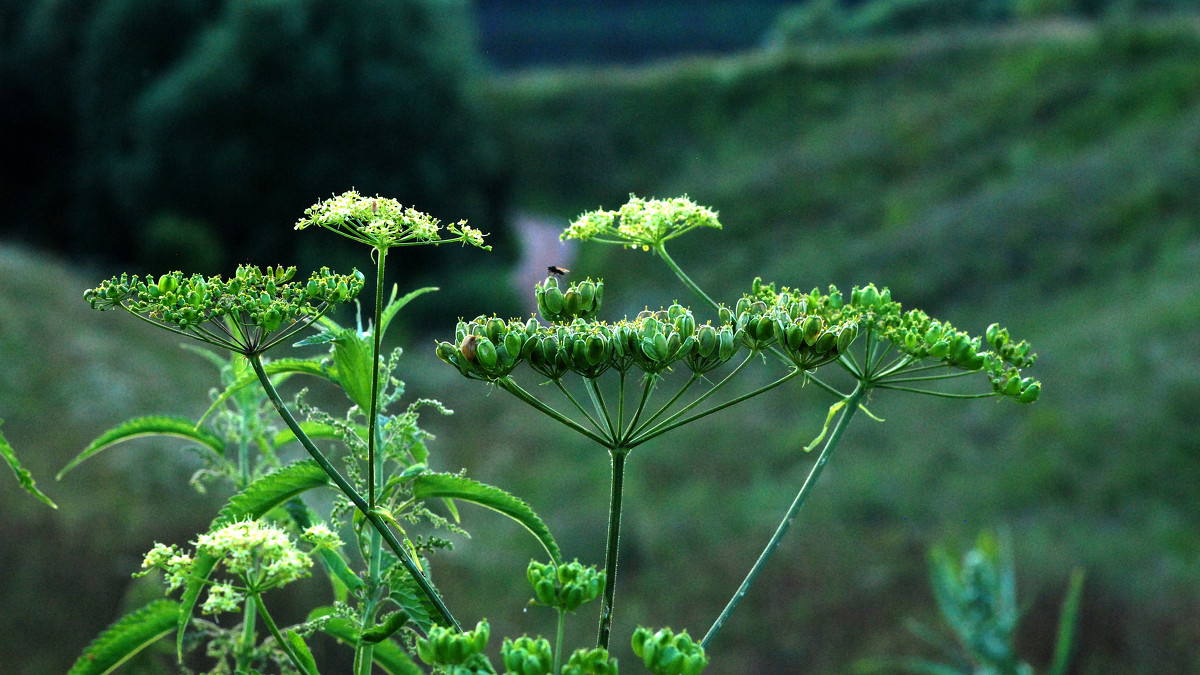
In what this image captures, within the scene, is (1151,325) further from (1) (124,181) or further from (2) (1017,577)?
(1) (124,181)

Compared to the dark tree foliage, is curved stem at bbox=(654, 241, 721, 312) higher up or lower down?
lower down

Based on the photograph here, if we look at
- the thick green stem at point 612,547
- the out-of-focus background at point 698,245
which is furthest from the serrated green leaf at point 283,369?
the out-of-focus background at point 698,245

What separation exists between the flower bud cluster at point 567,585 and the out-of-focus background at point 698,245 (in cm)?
243

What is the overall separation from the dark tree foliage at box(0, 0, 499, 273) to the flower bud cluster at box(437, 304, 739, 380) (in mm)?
33083

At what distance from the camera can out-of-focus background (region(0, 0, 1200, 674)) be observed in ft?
41.6

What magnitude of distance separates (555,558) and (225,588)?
1.72ft

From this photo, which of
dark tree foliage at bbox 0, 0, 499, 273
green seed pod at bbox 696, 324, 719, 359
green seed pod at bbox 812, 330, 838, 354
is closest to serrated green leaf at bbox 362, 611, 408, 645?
green seed pod at bbox 696, 324, 719, 359

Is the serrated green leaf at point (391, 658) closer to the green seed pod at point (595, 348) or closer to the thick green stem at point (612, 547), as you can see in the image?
the thick green stem at point (612, 547)

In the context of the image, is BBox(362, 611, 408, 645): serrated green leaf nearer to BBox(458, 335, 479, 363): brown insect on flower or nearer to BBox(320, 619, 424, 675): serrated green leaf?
BBox(320, 619, 424, 675): serrated green leaf

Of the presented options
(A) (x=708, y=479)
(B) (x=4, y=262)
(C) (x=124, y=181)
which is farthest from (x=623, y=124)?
(A) (x=708, y=479)

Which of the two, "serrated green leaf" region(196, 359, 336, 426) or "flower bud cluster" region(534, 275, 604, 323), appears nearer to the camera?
"serrated green leaf" region(196, 359, 336, 426)

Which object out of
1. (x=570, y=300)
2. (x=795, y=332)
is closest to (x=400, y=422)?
(x=570, y=300)

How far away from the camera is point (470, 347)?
5.79 feet

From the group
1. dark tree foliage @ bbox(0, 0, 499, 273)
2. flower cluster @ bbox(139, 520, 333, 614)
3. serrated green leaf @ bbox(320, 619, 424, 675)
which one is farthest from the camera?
dark tree foliage @ bbox(0, 0, 499, 273)
